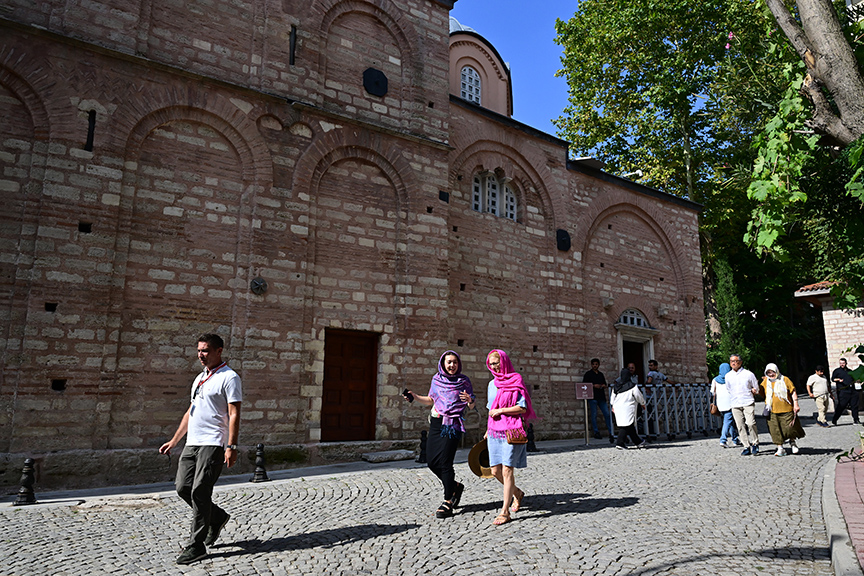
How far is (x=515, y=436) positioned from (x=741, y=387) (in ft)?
21.3

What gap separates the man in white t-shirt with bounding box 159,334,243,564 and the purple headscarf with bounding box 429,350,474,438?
2.03 metres

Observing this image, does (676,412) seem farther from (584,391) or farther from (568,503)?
(568,503)

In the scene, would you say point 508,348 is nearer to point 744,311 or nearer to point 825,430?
point 825,430

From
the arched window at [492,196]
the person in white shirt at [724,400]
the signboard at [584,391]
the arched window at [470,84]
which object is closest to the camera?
the person in white shirt at [724,400]

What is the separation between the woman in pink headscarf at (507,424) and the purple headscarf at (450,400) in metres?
0.29

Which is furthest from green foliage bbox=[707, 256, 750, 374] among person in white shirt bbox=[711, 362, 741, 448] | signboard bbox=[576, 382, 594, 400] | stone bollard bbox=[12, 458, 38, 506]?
stone bollard bbox=[12, 458, 38, 506]

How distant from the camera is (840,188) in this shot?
8375 millimetres

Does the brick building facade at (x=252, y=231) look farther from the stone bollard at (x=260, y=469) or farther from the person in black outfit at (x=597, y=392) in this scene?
the stone bollard at (x=260, y=469)

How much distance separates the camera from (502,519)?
531cm

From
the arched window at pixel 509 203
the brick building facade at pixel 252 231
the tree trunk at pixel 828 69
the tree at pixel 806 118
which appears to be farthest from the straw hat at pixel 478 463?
the arched window at pixel 509 203

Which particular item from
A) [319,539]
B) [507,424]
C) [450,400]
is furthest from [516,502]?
[319,539]

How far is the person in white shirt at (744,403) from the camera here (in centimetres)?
1006

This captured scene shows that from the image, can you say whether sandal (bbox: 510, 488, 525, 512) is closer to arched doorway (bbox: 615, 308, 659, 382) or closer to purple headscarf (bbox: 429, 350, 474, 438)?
purple headscarf (bbox: 429, 350, 474, 438)

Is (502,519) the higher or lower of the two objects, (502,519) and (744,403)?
the lower
